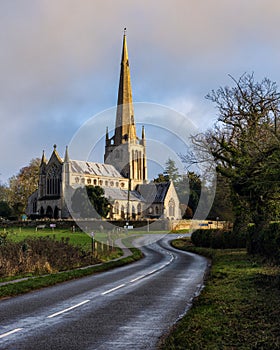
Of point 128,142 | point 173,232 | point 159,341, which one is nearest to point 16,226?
point 173,232

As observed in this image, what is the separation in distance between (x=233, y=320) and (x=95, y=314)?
11.2 ft

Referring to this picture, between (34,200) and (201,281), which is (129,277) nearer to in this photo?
(201,281)

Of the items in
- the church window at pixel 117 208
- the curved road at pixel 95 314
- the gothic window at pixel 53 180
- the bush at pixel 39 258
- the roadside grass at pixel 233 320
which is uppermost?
the gothic window at pixel 53 180

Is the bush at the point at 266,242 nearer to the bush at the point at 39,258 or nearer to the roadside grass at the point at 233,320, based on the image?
the roadside grass at the point at 233,320

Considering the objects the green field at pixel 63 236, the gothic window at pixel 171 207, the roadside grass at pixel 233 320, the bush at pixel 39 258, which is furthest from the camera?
the gothic window at pixel 171 207

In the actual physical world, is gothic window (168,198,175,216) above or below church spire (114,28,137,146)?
below

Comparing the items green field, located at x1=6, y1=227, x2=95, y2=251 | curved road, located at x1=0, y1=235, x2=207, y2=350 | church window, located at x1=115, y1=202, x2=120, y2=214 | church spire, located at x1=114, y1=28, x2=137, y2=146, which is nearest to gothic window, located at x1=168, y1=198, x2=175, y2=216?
church window, located at x1=115, y1=202, x2=120, y2=214

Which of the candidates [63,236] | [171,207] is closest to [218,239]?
[63,236]

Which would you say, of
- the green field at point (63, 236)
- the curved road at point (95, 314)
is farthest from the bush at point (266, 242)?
the green field at point (63, 236)

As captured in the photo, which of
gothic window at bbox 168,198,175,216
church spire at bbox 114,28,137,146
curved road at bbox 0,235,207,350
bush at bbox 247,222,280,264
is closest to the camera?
curved road at bbox 0,235,207,350

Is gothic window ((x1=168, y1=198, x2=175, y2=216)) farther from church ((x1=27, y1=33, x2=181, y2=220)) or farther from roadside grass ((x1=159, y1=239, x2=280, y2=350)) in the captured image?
roadside grass ((x1=159, y1=239, x2=280, y2=350))

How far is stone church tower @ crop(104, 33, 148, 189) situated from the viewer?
411 ft

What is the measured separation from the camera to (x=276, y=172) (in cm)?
1278

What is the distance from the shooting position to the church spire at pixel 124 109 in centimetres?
12500
